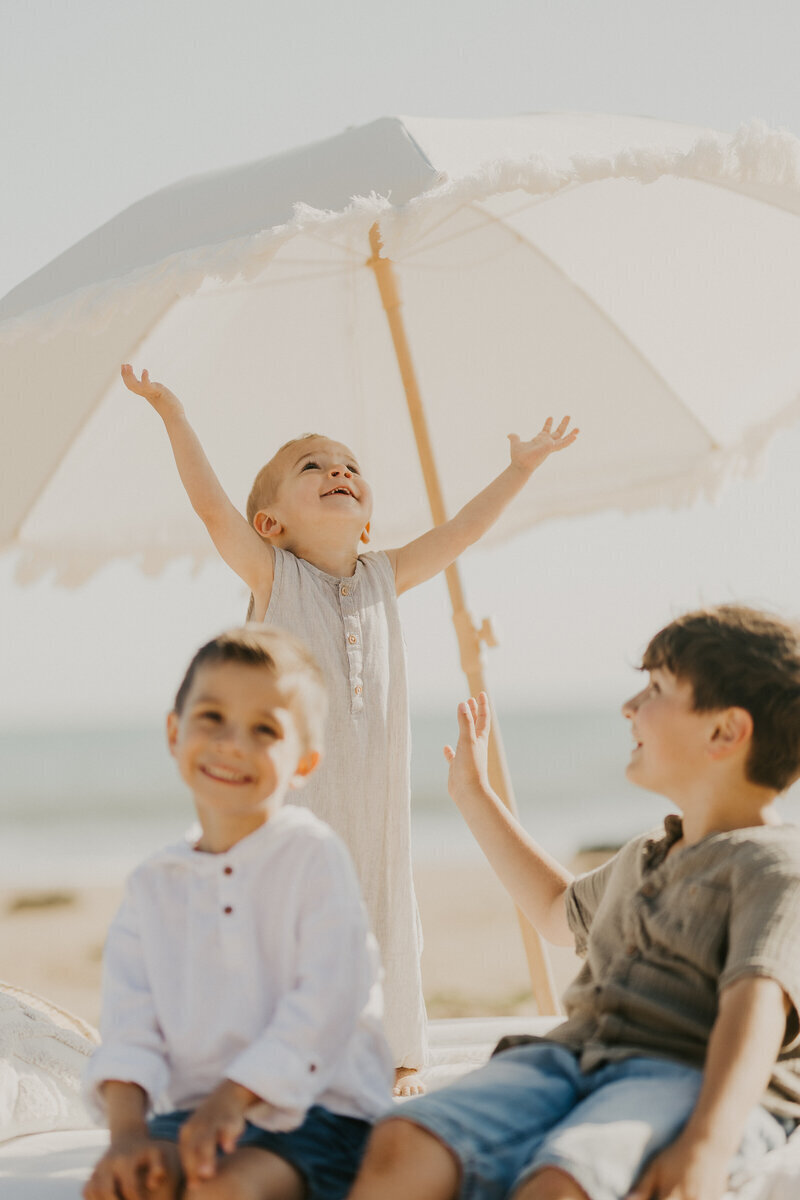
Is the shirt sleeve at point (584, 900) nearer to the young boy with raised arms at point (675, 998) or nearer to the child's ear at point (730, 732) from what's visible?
the young boy with raised arms at point (675, 998)

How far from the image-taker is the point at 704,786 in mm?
1740

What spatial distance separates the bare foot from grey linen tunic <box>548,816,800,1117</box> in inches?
32.5

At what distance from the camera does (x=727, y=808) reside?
1728 millimetres

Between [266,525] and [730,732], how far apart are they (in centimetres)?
144

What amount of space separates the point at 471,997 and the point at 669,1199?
22.2 feet

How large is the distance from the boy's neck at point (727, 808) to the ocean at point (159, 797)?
13.5 metres

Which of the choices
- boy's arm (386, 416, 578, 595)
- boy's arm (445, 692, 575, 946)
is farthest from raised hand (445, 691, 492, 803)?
boy's arm (386, 416, 578, 595)

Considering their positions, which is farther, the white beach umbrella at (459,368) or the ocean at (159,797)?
the ocean at (159,797)

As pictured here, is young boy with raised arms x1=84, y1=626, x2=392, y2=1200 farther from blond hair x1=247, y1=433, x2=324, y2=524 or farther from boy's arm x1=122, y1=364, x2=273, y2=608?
blond hair x1=247, y1=433, x2=324, y2=524

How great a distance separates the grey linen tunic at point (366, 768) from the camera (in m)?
2.63

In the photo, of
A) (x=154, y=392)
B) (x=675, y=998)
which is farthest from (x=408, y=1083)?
(x=154, y=392)

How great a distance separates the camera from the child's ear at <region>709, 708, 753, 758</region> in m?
1.73

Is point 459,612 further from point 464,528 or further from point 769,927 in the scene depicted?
point 769,927

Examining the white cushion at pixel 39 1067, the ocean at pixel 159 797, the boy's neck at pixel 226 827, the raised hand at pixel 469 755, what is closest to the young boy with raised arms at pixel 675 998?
the raised hand at pixel 469 755
